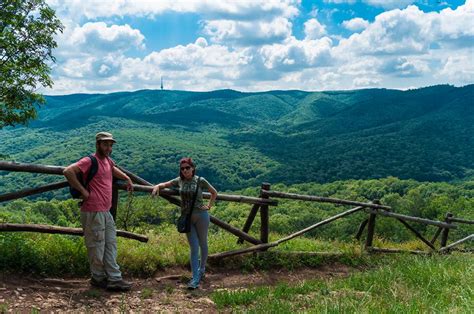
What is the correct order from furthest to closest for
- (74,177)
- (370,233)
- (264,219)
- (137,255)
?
(370,233) < (264,219) < (137,255) < (74,177)

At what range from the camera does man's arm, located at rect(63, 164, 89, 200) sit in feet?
15.7

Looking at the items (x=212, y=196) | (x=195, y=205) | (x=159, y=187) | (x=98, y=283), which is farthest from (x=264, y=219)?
(x=98, y=283)

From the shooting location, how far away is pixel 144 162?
419 feet

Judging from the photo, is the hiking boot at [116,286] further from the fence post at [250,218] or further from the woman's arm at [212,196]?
the fence post at [250,218]

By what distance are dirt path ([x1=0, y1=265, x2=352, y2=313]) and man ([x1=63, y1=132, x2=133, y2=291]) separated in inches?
7.1

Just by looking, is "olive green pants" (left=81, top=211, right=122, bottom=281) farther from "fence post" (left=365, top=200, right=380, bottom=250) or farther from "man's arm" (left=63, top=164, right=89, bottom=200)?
"fence post" (left=365, top=200, right=380, bottom=250)

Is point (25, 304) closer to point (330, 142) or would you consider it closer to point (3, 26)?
point (3, 26)

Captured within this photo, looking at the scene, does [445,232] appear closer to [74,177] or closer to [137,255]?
[137,255]

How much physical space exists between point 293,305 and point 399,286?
1.36 m

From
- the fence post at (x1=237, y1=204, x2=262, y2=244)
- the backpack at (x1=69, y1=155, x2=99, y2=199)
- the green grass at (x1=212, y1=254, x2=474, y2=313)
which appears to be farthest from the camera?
the fence post at (x1=237, y1=204, x2=262, y2=244)

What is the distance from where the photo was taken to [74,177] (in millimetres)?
4840

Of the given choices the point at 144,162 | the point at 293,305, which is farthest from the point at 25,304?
the point at 144,162

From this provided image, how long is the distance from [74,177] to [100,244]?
899mm

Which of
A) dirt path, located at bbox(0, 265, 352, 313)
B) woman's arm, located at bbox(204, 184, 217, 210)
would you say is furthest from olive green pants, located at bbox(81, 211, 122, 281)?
woman's arm, located at bbox(204, 184, 217, 210)
